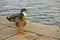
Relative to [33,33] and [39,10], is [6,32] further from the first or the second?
[39,10]

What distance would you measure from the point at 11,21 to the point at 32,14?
1.20 m

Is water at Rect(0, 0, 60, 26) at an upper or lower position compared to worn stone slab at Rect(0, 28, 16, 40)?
lower

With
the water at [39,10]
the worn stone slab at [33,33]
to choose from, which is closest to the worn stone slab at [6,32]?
the worn stone slab at [33,33]

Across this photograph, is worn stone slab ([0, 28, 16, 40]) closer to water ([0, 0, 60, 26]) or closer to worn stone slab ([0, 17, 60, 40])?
worn stone slab ([0, 17, 60, 40])

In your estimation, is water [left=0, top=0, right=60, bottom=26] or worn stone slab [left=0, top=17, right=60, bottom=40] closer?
worn stone slab [left=0, top=17, right=60, bottom=40]

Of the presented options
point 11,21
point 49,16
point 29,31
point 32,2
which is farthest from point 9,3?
point 29,31

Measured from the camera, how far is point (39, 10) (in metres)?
3.57

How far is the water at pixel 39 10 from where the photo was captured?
298 cm

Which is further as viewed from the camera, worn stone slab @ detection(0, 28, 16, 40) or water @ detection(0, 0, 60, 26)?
water @ detection(0, 0, 60, 26)

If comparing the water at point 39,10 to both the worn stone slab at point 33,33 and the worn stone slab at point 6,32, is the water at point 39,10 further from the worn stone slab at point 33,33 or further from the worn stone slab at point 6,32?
the worn stone slab at point 6,32

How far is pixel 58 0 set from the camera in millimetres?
4465

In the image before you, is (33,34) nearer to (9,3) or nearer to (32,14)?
(32,14)

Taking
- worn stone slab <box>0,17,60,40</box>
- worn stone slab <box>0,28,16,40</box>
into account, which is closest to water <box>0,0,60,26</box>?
worn stone slab <box>0,17,60,40</box>

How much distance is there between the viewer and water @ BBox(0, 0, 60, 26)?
9.78ft
